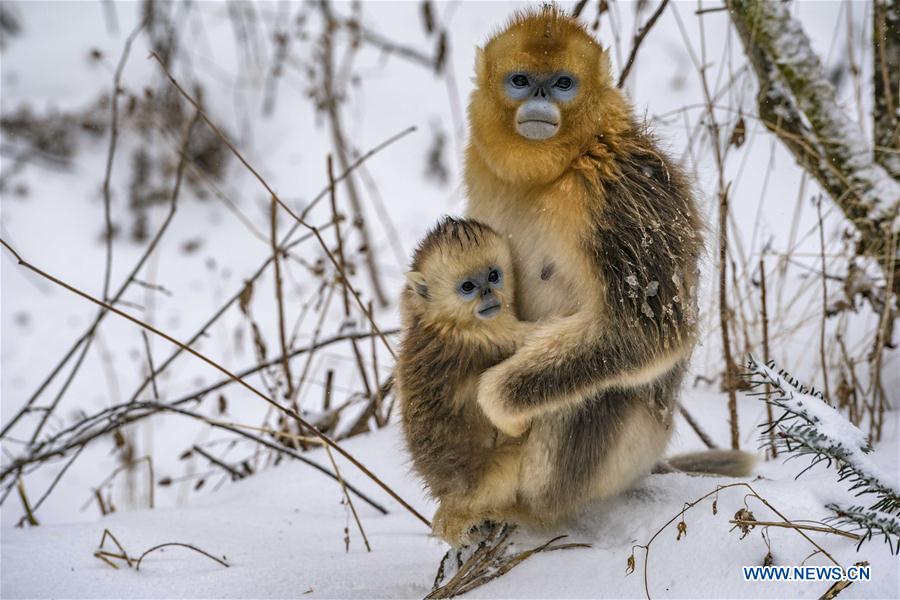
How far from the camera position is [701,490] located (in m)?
Answer: 2.45

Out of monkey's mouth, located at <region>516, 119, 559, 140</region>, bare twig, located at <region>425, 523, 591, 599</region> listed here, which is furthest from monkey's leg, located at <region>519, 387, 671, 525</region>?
monkey's mouth, located at <region>516, 119, 559, 140</region>

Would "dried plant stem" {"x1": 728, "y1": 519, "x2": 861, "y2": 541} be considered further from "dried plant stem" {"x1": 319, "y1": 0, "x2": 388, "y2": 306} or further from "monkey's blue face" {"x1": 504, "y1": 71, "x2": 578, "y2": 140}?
"dried plant stem" {"x1": 319, "y1": 0, "x2": 388, "y2": 306}

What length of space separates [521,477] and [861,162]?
1946 mm

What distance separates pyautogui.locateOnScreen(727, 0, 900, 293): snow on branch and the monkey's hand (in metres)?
1.71

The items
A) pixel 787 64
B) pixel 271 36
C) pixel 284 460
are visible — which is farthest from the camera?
pixel 271 36

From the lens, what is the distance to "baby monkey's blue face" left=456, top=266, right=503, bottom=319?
94.5 inches

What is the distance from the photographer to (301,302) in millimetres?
7199

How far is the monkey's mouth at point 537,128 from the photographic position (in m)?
2.26

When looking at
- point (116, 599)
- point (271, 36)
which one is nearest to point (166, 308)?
point (271, 36)

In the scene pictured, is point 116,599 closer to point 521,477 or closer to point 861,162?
point 521,477

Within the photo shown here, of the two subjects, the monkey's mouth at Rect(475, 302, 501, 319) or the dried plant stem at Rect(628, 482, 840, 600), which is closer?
the dried plant stem at Rect(628, 482, 840, 600)

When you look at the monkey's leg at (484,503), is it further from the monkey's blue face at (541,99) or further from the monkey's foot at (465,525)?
the monkey's blue face at (541,99)

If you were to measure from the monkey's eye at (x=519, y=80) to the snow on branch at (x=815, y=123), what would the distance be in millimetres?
1416

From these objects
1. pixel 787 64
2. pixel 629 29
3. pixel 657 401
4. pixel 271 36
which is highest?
pixel 271 36
